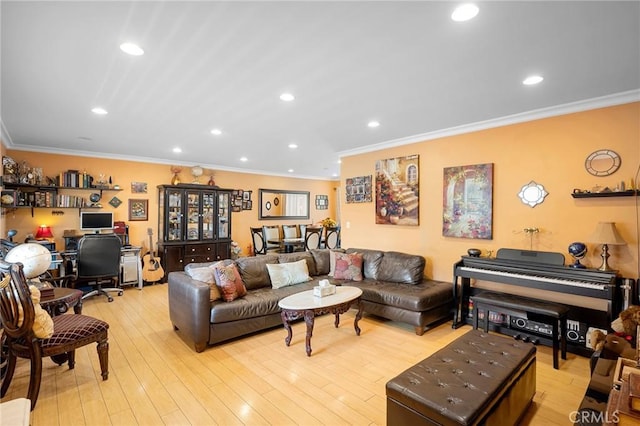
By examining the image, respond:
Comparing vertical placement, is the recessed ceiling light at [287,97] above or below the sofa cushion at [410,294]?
above

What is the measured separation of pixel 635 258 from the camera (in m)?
2.98

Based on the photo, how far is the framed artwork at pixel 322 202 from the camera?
9.86 meters

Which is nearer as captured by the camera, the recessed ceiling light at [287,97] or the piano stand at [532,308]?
the piano stand at [532,308]

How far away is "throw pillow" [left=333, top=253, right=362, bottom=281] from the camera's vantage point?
455 cm

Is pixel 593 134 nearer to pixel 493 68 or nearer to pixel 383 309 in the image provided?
pixel 493 68

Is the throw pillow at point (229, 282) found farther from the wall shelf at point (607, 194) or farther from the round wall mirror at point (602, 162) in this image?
the round wall mirror at point (602, 162)

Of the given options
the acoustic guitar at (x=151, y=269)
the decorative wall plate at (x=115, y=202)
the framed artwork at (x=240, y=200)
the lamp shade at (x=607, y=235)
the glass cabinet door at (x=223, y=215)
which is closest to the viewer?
the lamp shade at (x=607, y=235)

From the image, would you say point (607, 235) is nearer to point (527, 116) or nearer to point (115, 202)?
point (527, 116)

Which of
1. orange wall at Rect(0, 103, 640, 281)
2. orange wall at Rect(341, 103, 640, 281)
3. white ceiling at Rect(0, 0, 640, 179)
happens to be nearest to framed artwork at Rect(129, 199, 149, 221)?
orange wall at Rect(0, 103, 640, 281)

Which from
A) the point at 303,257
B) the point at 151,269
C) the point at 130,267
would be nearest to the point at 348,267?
the point at 303,257

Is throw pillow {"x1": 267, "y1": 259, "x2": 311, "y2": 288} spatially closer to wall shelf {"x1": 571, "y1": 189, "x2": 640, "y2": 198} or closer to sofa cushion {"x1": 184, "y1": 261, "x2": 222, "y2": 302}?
sofa cushion {"x1": 184, "y1": 261, "x2": 222, "y2": 302}

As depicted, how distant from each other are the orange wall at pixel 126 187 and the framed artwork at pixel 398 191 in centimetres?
417

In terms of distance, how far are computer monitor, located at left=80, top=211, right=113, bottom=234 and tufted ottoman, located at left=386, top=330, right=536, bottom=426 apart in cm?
596

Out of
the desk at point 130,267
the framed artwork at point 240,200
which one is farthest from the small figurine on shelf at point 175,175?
the desk at point 130,267
